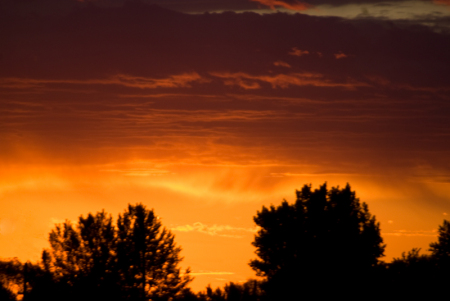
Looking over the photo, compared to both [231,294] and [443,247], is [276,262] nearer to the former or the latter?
[231,294]

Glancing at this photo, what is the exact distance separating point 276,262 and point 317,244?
4.60m

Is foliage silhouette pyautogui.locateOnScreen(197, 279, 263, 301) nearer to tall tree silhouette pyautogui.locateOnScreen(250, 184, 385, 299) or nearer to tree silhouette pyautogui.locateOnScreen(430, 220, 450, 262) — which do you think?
tall tree silhouette pyautogui.locateOnScreen(250, 184, 385, 299)

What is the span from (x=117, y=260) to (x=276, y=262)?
17944 mm

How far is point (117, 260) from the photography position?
73750mm

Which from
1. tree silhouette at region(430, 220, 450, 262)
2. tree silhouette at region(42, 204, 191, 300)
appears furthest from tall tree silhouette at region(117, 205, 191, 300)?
tree silhouette at region(430, 220, 450, 262)

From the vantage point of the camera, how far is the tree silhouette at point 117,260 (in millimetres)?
70750

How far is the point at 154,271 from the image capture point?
72.0 metres

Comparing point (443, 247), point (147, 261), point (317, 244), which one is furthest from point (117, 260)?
point (443, 247)

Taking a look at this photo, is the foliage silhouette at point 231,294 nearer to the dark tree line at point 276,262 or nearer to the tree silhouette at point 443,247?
the dark tree line at point 276,262

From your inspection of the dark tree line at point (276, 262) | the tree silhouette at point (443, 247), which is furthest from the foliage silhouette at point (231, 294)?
the tree silhouette at point (443, 247)

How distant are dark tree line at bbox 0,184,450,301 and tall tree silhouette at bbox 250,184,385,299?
0.10m

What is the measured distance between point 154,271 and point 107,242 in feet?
27.1

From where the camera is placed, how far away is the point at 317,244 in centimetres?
6862

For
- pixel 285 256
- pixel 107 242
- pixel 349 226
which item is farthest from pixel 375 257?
pixel 107 242
